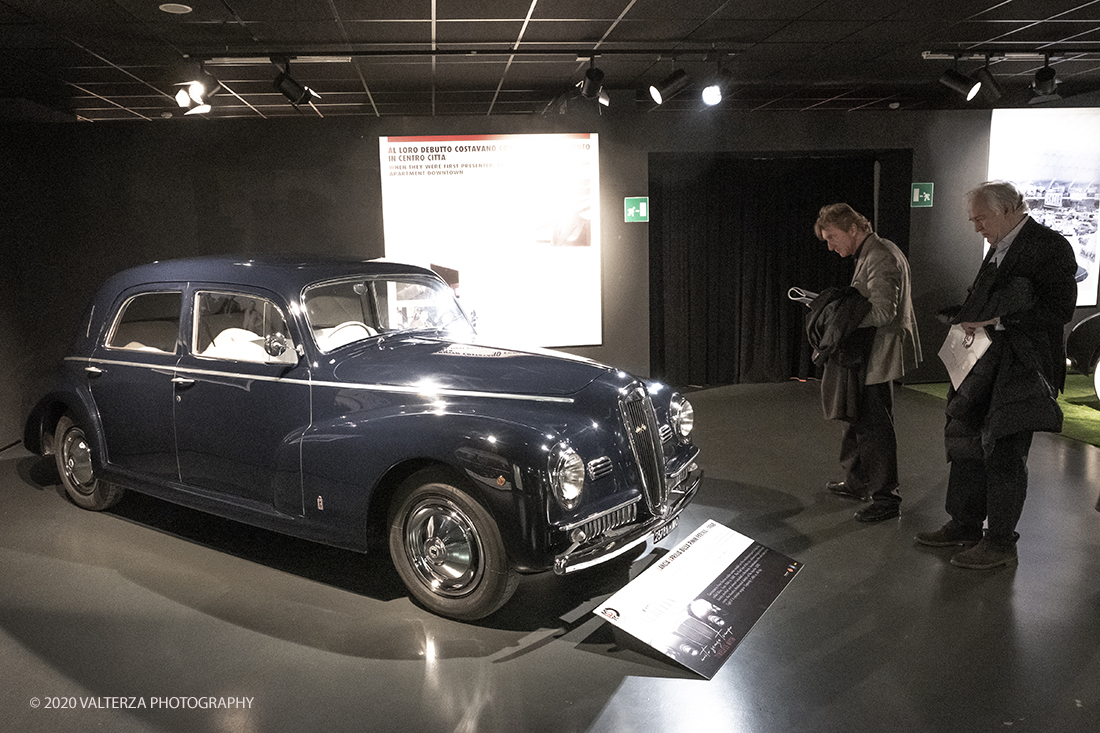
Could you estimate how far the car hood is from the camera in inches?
124

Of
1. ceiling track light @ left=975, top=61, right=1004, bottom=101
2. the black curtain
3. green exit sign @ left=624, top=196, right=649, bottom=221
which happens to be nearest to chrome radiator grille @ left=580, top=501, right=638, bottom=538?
green exit sign @ left=624, top=196, right=649, bottom=221

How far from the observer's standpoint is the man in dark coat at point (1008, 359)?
10.5ft

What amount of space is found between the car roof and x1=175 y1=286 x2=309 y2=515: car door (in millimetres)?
72

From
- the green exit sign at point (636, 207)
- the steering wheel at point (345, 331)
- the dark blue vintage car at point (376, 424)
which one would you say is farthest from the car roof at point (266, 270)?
the green exit sign at point (636, 207)

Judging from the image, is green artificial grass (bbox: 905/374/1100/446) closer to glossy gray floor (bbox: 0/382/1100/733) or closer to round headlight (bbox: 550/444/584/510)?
glossy gray floor (bbox: 0/382/1100/733)

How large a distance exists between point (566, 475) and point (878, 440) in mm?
2132

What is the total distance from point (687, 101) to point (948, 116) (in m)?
2.74

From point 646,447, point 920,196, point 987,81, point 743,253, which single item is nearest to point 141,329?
point 646,447

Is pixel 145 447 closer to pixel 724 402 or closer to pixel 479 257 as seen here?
pixel 479 257

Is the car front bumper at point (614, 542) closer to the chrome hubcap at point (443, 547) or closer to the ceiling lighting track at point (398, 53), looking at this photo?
the chrome hubcap at point (443, 547)

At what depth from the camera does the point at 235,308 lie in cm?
375

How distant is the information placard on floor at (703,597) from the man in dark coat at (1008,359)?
94cm

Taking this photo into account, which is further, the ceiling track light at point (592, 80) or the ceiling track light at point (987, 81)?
the ceiling track light at point (987, 81)

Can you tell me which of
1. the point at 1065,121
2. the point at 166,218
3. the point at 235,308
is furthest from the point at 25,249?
the point at 1065,121
